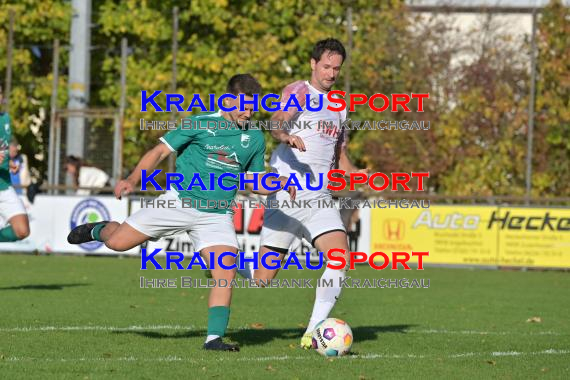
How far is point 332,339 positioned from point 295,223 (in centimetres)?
133

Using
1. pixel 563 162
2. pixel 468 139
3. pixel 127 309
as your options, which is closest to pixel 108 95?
pixel 468 139

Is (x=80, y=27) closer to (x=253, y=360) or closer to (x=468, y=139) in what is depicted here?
(x=468, y=139)

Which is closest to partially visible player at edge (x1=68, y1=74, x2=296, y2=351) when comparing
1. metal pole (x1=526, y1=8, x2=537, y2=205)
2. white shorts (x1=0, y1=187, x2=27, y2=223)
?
white shorts (x1=0, y1=187, x2=27, y2=223)

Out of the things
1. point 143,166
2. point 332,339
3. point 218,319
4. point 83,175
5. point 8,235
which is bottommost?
point 332,339

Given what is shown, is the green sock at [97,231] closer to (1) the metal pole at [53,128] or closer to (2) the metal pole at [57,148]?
(1) the metal pole at [53,128]

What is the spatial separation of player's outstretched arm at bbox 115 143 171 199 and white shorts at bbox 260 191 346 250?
1.26 metres

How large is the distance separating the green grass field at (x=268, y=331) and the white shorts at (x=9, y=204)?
966 millimetres

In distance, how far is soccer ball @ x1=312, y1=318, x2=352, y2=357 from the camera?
28.9 feet

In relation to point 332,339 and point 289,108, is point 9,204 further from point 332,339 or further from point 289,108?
point 332,339

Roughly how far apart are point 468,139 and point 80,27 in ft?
29.6

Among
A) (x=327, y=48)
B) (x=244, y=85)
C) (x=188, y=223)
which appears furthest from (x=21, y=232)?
(x=244, y=85)

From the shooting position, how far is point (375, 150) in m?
26.0

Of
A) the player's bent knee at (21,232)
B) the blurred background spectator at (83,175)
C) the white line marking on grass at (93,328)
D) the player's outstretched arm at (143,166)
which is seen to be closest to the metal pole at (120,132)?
the blurred background spectator at (83,175)

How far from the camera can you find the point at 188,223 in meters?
9.08
